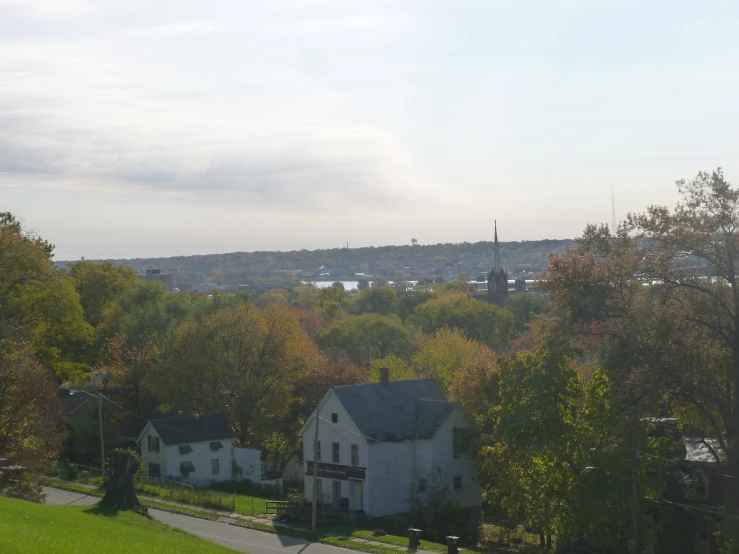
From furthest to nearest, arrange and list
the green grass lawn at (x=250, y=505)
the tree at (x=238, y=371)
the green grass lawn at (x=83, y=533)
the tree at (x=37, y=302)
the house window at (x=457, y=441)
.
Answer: the tree at (x=238, y=371)
the tree at (x=37, y=302)
the house window at (x=457, y=441)
the green grass lawn at (x=250, y=505)
the green grass lawn at (x=83, y=533)

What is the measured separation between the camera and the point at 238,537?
39.6m

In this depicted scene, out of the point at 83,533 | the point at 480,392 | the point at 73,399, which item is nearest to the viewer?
the point at 83,533

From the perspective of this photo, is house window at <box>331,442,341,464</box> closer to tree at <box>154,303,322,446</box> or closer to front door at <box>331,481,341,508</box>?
front door at <box>331,481,341,508</box>

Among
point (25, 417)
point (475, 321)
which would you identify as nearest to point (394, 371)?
point (25, 417)

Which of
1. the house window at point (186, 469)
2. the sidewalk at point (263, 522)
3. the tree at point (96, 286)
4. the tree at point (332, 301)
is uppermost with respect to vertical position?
the tree at point (96, 286)

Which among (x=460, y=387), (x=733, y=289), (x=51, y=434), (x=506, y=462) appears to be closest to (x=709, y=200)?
(x=733, y=289)

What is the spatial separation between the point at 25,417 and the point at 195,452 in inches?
649

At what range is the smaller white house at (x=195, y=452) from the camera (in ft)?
177

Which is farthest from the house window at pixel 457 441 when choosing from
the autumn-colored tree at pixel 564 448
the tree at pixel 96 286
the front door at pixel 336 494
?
the tree at pixel 96 286

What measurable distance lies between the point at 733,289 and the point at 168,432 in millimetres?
34115

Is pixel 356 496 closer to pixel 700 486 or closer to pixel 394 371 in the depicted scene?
pixel 700 486

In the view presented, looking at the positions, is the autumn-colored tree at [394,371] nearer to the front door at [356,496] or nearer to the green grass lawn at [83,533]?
the front door at [356,496]

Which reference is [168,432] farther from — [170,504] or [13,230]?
[13,230]

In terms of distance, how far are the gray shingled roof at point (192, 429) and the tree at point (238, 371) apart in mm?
3605
